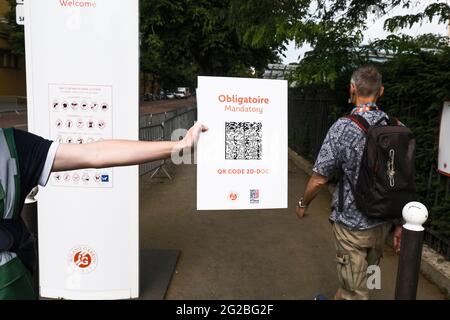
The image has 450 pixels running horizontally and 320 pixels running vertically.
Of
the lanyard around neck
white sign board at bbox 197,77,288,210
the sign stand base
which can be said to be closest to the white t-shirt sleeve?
white sign board at bbox 197,77,288,210

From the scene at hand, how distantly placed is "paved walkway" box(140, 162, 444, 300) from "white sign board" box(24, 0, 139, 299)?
78 centimetres

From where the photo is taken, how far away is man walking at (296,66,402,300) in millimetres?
2998

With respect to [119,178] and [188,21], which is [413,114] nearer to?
[119,178]

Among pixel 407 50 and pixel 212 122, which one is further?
pixel 407 50

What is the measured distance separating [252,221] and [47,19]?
13.4 feet

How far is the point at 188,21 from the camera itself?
1520 cm

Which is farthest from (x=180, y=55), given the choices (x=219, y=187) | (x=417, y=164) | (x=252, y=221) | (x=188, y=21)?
(x=219, y=187)

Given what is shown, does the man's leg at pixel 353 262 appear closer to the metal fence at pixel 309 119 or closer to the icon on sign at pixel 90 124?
the icon on sign at pixel 90 124

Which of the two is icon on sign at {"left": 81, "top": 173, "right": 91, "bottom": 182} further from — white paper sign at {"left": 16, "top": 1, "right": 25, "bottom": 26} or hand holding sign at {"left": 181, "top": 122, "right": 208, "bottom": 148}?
hand holding sign at {"left": 181, "top": 122, "right": 208, "bottom": 148}

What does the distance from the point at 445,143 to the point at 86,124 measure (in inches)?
144

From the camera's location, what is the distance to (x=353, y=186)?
119 inches

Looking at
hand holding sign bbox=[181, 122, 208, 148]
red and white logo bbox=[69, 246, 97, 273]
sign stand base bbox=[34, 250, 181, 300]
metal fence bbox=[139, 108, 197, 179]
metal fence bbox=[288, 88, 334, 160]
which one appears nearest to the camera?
hand holding sign bbox=[181, 122, 208, 148]

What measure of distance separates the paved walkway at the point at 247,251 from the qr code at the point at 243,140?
5.83ft

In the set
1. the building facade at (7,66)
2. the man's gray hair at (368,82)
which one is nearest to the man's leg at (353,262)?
the man's gray hair at (368,82)
